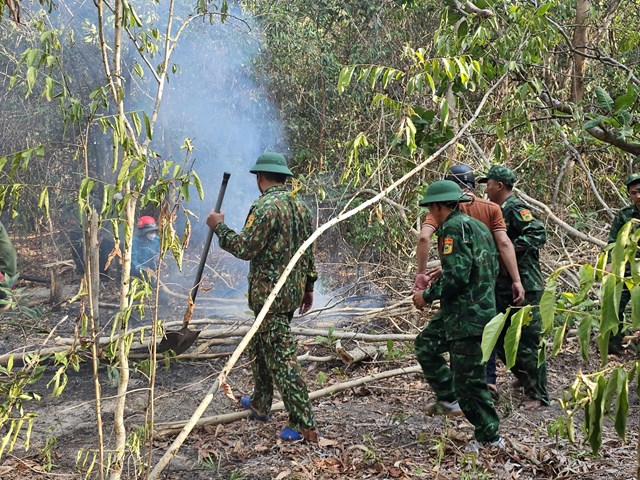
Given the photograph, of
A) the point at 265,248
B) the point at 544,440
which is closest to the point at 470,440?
the point at 544,440

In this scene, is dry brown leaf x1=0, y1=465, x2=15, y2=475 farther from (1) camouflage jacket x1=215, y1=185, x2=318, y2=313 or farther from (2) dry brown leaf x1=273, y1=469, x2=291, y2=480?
(1) camouflage jacket x1=215, y1=185, x2=318, y2=313

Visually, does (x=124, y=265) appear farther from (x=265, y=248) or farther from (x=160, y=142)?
(x=160, y=142)

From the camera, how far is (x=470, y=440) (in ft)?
13.9

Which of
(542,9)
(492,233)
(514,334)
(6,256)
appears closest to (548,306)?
(514,334)

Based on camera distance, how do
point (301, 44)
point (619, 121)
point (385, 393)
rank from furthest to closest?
1. point (301, 44)
2. point (385, 393)
3. point (619, 121)

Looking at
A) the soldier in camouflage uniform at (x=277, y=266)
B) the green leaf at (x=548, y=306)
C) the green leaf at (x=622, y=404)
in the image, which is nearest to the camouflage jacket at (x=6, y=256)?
the soldier in camouflage uniform at (x=277, y=266)

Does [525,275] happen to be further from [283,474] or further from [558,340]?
[558,340]

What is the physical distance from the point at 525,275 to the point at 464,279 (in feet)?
4.38

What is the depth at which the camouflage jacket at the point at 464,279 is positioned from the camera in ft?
13.1

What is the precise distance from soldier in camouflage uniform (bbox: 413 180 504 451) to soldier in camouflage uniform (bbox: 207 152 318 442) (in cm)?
86

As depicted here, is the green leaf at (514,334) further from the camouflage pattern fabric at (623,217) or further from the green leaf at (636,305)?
the camouflage pattern fabric at (623,217)

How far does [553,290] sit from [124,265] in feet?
5.52

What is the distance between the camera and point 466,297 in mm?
4062

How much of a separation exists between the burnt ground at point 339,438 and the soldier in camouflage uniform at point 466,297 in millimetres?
274
